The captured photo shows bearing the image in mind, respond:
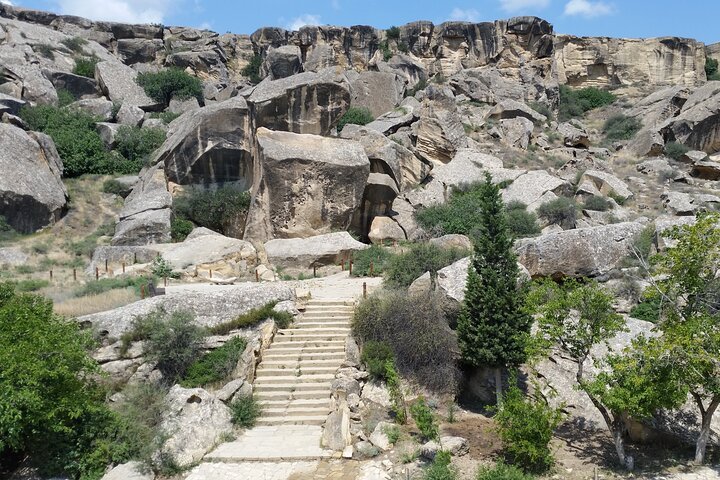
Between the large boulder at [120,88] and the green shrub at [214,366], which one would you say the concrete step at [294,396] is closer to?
the green shrub at [214,366]

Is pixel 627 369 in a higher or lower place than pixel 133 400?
higher

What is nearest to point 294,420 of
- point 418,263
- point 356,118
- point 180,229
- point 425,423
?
point 425,423

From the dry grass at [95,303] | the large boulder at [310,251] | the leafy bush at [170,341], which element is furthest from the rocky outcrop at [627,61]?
the leafy bush at [170,341]

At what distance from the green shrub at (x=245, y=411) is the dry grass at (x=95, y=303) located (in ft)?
13.9

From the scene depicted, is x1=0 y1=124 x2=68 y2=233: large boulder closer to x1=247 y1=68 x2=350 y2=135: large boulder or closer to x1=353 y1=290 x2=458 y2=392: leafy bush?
x1=247 y1=68 x2=350 y2=135: large boulder

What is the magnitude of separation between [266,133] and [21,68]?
21000 mm

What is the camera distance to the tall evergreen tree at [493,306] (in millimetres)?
10828

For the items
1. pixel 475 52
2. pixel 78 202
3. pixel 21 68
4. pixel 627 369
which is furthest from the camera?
pixel 475 52

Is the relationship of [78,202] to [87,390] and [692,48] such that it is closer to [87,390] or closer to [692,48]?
[87,390]

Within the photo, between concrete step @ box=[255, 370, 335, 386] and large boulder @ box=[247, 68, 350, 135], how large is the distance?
1320 centimetres

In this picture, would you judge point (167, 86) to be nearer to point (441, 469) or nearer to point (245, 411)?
point (245, 411)

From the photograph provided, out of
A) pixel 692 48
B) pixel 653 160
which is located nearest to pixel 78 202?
pixel 653 160

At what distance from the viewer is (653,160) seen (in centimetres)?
3041

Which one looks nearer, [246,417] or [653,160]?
[246,417]
